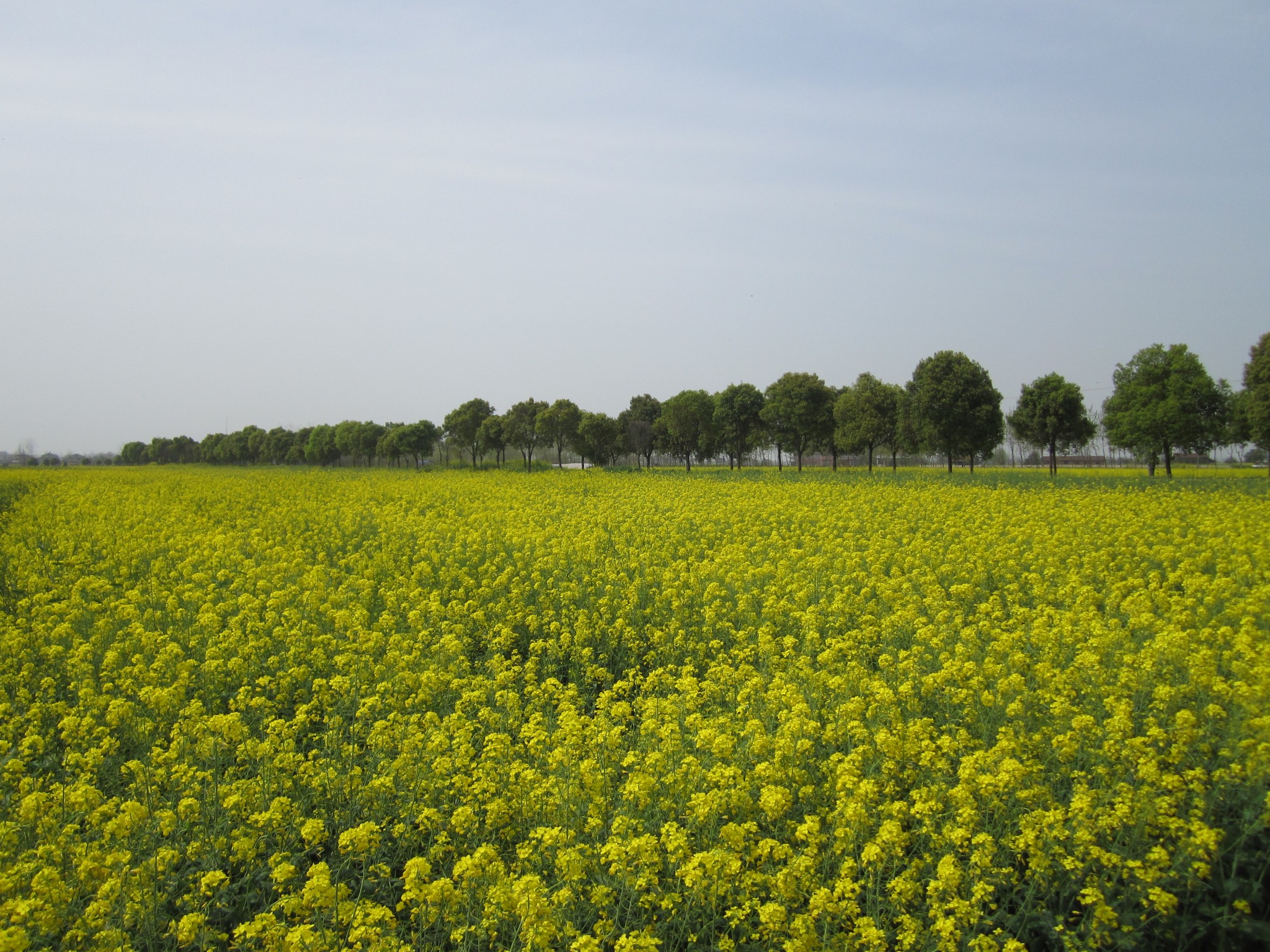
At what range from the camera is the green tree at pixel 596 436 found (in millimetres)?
79750

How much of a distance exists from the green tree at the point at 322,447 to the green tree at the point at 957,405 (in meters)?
93.2

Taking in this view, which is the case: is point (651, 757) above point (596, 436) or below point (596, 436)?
below

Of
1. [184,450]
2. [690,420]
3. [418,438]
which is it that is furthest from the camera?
[184,450]

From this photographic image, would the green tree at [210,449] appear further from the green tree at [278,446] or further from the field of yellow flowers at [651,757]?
the field of yellow flowers at [651,757]

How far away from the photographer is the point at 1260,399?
3878 centimetres

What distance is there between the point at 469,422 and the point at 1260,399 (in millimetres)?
75747

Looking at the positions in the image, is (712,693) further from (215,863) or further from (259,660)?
(259,660)

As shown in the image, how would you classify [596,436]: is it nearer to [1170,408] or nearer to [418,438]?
[418,438]

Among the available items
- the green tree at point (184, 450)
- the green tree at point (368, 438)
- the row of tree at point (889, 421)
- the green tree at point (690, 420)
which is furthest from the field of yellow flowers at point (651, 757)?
the green tree at point (184, 450)

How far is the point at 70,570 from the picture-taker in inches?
506

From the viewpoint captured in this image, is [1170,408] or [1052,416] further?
[1052,416]

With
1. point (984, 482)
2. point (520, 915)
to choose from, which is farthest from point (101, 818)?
point (984, 482)

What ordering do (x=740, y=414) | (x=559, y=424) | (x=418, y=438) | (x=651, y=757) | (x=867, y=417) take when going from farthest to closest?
1. (x=418, y=438)
2. (x=559, y=424)
3. (x=740, y=414)
4. (x=867, y=417)
5. (x=651, y=757)

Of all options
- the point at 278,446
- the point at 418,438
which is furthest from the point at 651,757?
the point at 278,446
